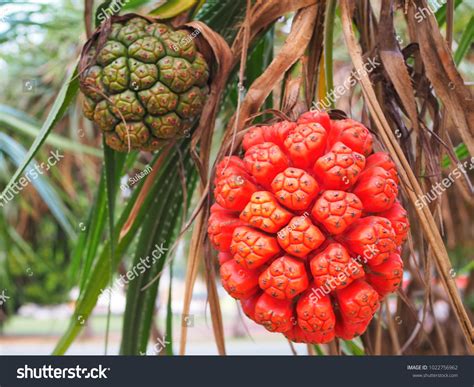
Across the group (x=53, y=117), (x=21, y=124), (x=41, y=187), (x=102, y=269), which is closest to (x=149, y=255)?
(x=102, y=269)

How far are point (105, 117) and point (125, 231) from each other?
0.22m

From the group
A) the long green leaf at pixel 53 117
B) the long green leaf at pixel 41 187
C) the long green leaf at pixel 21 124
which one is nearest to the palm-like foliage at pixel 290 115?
the long green leaf at pixel 53 117

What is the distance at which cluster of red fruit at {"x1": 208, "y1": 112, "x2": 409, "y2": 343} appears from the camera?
0.51 meters

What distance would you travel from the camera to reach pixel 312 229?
1.69ft

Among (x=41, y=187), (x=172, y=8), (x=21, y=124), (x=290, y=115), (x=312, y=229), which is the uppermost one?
(x=21, y=124)

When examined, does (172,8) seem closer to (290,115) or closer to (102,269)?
(290,115)

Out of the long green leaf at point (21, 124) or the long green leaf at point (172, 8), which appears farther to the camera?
the long green leaf at point (21, 124)

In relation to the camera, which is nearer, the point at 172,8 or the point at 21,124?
the point at 172,8

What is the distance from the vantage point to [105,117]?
0.69 m

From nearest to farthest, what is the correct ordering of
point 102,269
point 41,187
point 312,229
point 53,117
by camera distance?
point 312,229 → point 53,117 → point 102,269 → point 41,187

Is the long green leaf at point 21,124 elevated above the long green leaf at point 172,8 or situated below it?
above

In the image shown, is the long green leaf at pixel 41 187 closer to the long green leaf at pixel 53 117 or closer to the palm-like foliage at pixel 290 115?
the palm-like foliage at pixel 290 115

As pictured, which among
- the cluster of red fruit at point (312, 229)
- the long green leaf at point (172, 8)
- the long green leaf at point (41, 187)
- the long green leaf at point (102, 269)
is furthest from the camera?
the long green leaf at point (41, 187)

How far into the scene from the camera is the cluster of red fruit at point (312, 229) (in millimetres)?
515
